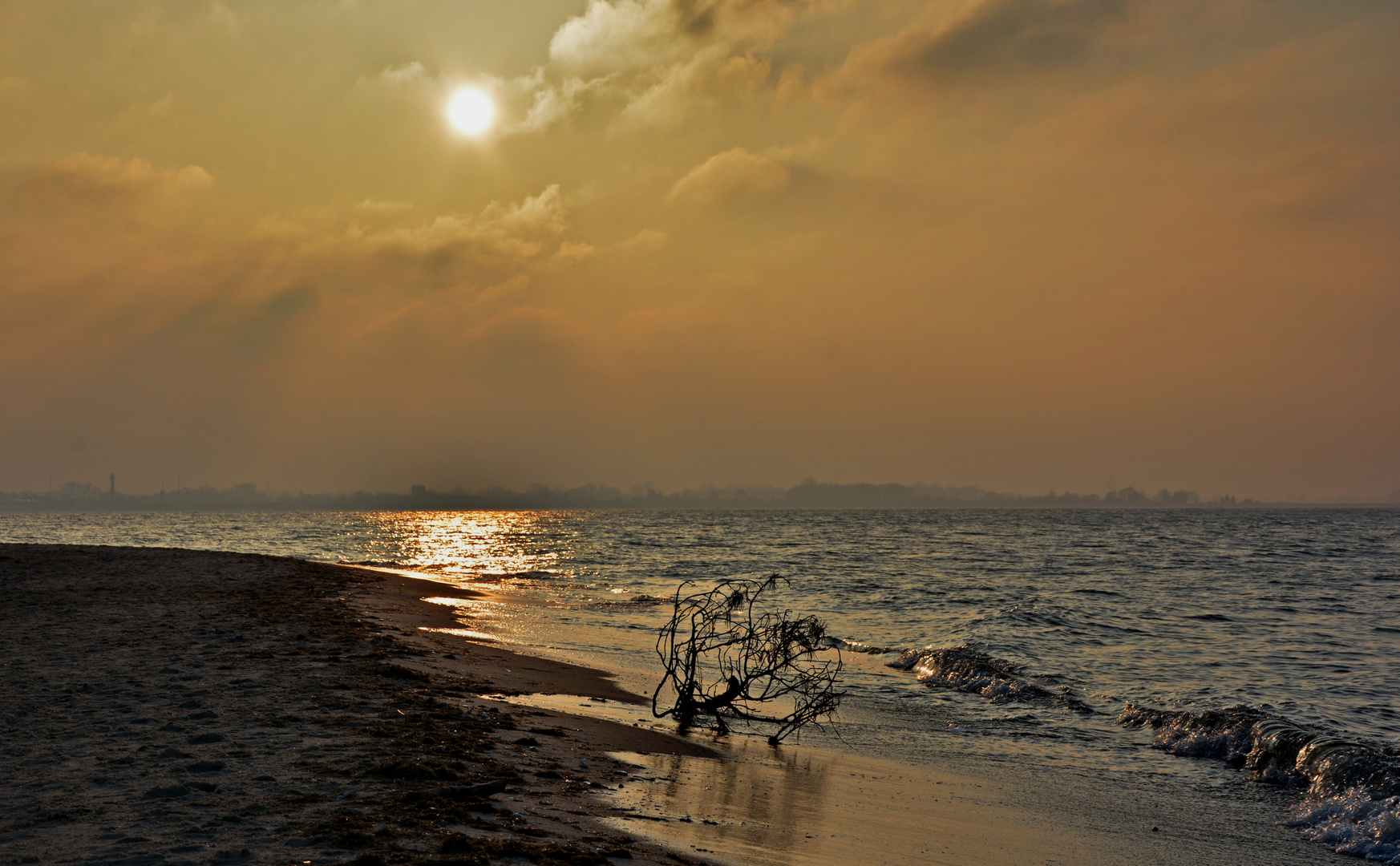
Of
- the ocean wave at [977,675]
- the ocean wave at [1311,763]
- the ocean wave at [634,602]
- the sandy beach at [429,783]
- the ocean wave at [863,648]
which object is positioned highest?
the sandy beach at [429,783]

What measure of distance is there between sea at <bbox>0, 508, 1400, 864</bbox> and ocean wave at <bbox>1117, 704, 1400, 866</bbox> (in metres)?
0.03

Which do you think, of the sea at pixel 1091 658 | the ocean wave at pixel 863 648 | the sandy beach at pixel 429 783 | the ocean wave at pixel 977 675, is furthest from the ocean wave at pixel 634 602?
the sandy beach at pixel 429 783

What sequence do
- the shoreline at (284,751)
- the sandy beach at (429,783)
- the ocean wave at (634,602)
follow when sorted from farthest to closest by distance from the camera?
1. the ocean wave at (634,602)
2. the sandy beach at (429,783)
3. the shoreline at (284,751)

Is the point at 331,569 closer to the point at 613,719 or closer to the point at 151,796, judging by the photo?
the point at 613,719

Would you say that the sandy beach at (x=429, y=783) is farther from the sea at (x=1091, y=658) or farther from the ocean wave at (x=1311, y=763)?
the sea at (x=1091, y=658)

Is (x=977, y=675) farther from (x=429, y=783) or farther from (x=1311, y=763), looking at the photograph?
(x=429, y=783)

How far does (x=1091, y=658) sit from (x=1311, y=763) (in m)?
8.09

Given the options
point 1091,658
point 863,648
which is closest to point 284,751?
point 863,648

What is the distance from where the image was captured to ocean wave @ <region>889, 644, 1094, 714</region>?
14.5 meters

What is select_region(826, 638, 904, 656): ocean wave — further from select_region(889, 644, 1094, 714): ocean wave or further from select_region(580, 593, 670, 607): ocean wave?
select_region(580, 593, 670, 607): ocean wave

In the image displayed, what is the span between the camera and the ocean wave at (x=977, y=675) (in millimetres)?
14547

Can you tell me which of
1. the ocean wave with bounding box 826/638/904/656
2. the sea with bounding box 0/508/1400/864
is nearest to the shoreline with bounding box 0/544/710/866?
the sea with bounding box 0/508/1400/864

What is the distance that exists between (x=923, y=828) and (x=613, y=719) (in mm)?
4778

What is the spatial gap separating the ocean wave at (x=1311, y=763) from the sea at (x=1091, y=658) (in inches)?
1.1
